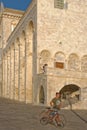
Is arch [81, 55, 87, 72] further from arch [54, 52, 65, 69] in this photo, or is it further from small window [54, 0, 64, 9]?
small window [54, 0, 64, 9]

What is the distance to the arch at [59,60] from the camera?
3209 cm

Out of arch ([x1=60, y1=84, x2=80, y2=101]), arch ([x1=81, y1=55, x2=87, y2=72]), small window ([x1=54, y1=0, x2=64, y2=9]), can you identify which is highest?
small window ([x1=54, y1=0, x2=64, y2=9])

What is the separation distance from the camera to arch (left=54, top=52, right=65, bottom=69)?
32.1 meters

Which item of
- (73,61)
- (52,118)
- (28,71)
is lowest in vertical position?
(52,118)

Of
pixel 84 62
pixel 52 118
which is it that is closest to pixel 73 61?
pixel 84 62

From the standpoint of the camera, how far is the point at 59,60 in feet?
106

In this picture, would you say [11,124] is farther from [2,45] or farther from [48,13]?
[2,45]

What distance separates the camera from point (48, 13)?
105 ft

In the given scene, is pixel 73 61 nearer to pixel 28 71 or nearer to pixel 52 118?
pixel 28 71

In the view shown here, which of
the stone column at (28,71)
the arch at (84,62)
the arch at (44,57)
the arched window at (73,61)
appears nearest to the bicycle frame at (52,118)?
the arch at (44,57)

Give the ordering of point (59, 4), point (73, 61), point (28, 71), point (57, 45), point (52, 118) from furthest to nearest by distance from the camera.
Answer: point (28, 71) → point (73, 61) → point (59, 4) → point (57, 45) → point (52, 118)

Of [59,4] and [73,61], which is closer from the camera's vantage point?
[59,4]

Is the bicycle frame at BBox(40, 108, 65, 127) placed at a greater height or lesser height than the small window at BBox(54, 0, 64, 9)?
lesser

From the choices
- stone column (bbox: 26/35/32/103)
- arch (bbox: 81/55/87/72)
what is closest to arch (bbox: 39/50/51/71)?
arch (bbox: 81/55/87/72)
